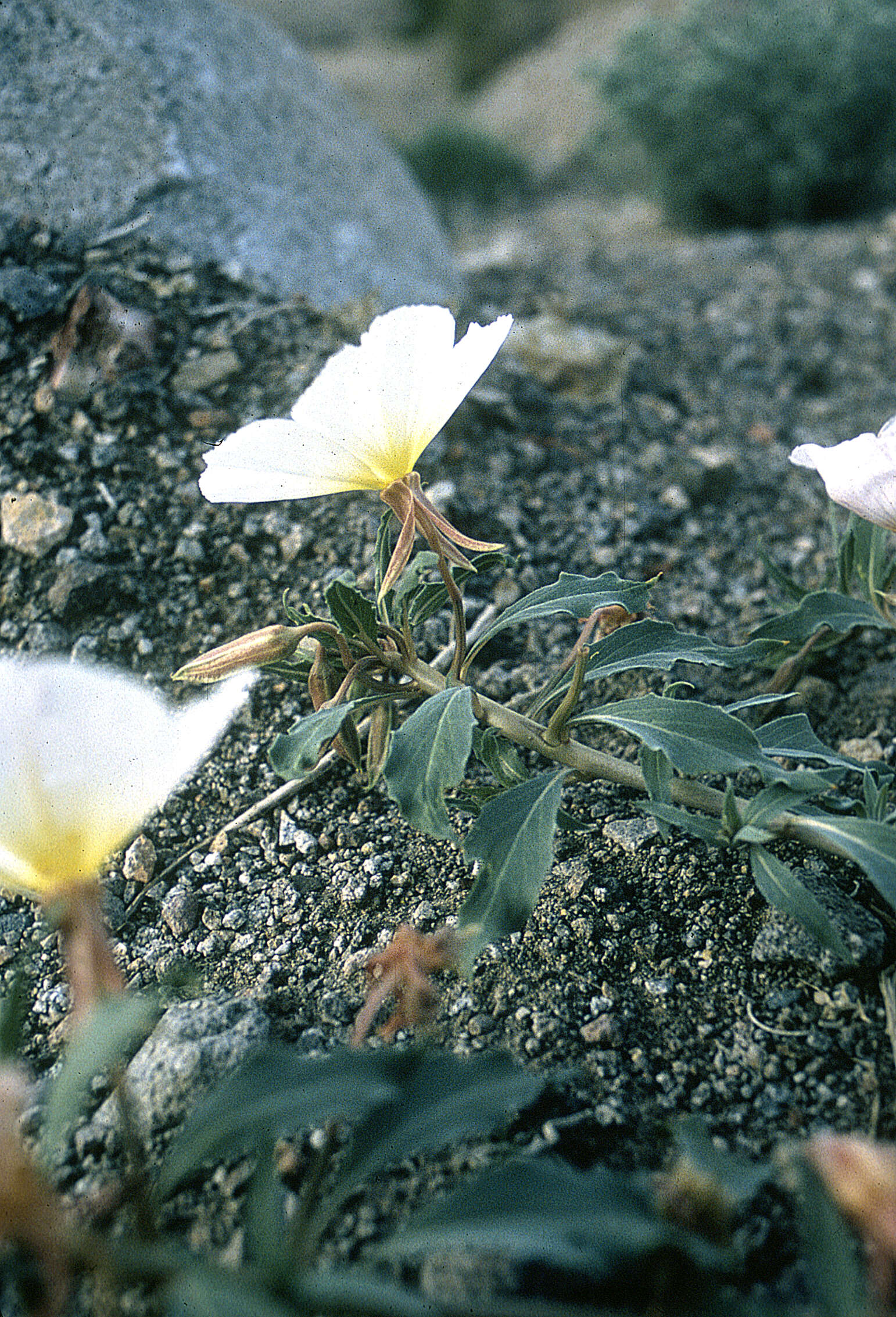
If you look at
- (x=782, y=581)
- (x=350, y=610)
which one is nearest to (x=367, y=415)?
(x=350, y=610)

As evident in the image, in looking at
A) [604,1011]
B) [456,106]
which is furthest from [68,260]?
[456,106]

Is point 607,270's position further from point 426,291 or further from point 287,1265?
point 287,1265

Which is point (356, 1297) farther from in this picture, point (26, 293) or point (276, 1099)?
point (26, 293)

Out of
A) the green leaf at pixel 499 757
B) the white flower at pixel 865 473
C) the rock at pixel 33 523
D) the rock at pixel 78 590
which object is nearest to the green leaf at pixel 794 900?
the green leaf at pixel 499 757

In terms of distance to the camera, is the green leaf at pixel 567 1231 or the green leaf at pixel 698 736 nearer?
the green leaf at pixel 567 1231

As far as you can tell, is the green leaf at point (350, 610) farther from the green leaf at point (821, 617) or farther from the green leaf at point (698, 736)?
the green leaf at point (821, 617)
